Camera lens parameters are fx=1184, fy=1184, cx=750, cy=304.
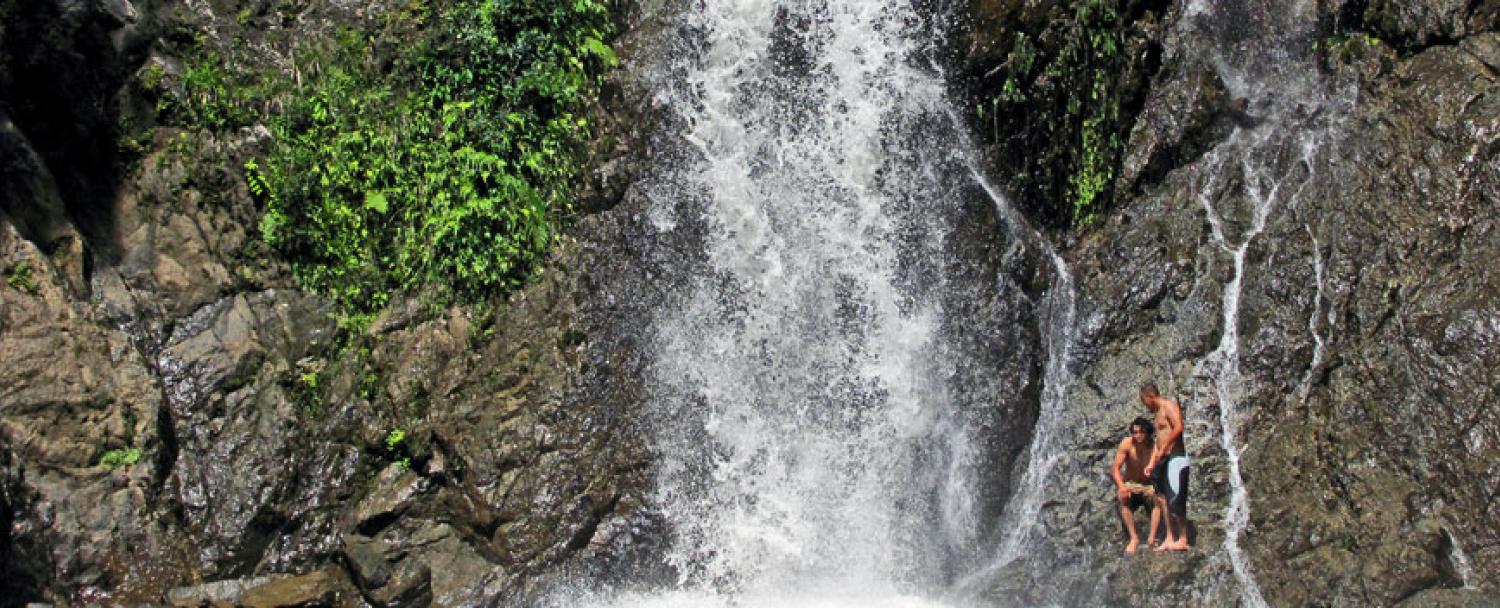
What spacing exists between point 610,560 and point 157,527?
12.6 feet

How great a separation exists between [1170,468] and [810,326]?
3.54 meters

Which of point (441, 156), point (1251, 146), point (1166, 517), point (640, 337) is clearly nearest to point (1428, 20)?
point (1251, 146)

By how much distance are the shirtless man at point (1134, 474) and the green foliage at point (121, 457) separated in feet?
26.8

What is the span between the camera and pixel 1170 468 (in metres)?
9.53

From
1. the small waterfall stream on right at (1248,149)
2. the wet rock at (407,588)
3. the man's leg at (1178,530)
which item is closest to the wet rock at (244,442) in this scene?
the wet rock at (407,588)

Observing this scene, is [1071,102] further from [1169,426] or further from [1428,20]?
[1169,426]

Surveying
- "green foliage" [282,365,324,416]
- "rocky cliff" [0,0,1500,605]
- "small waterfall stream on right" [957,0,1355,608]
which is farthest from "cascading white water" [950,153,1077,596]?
"green foliage" [282,365,324,416]

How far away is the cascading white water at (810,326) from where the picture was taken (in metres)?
10.9

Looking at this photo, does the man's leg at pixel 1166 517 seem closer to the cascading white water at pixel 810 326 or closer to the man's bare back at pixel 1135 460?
the man's bare back at pixel 1135 460

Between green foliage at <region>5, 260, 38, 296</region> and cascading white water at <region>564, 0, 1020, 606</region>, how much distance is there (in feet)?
17.2

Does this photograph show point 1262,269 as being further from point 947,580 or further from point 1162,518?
point 947,580

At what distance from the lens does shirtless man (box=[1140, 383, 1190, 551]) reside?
9.48 meters

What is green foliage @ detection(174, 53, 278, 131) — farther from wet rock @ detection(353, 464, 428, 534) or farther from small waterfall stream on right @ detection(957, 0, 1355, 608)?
small waterfall stream on right @ detection(957, 0, 1355, 608)

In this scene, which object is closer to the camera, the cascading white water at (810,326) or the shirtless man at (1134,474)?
the shirtless man at (1134,474)
